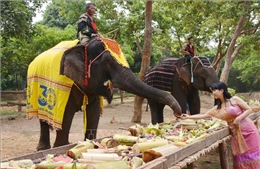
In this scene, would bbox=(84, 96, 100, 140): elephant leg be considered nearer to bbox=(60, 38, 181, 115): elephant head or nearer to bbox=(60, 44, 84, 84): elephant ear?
bbox=(60, 38, 181, 115): elephant head

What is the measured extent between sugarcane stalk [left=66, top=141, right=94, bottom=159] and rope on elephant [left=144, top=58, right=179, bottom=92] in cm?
505

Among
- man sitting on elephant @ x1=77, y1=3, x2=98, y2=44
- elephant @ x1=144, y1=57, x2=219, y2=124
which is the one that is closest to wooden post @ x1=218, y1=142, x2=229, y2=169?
elephant @ x1=144, y1=57, x2=219, y2=124

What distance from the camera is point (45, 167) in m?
3.00

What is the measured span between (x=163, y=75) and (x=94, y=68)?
11.1 ft

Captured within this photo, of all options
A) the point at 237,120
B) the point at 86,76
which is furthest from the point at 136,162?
the point at 86,76

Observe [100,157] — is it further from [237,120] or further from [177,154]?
[237,120]

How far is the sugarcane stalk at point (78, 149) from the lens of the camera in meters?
3.49

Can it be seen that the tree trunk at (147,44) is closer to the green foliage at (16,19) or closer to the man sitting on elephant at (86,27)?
the green foliage at (16,19)

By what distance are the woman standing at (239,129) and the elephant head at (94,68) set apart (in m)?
1.17

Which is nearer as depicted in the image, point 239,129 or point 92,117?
point 239,129

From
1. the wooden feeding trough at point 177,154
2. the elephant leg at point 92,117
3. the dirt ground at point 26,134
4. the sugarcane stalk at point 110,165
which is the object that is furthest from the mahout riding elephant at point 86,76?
the sugarcane stalk at point 110,165

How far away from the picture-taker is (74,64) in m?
5.68

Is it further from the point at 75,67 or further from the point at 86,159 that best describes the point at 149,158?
the point at 75,67

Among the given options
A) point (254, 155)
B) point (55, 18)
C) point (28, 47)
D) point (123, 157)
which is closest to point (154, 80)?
point (254, 155)
